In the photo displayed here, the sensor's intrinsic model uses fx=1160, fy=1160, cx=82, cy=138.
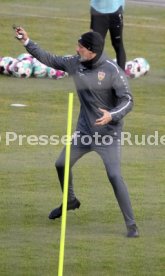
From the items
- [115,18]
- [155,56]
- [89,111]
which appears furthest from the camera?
[155,56]

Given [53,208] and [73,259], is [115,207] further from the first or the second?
[73,259]

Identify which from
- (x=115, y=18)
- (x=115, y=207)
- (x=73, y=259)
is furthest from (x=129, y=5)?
(x=73, y=259)

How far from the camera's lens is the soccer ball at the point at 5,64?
1512 cm

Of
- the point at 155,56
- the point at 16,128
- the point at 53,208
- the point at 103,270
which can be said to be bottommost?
the point at 155,56

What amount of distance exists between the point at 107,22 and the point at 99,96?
14.9 feet

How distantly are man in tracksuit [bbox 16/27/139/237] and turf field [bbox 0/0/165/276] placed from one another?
49 cm

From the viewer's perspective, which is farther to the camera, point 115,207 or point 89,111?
point 115,207

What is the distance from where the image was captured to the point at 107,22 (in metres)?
13.4

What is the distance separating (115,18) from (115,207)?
383 centimetres

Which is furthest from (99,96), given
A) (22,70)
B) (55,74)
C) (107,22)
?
(22,70)

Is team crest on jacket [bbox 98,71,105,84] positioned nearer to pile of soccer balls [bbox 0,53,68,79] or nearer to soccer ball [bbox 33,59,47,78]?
pile of soccer balls [bbox 0,53,68,79]

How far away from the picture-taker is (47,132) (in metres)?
12.4

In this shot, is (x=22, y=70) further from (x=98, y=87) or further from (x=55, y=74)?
(x=98, y=87)

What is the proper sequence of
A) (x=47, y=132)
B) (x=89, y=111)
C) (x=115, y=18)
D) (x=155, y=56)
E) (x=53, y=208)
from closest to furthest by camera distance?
(x=89, y=111), (x=53, y=208), (x=47, y=132), (x=115, y=18), (x=155, y=56)
